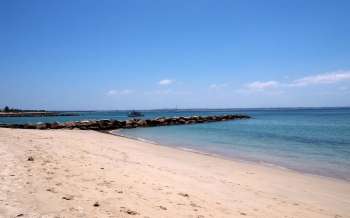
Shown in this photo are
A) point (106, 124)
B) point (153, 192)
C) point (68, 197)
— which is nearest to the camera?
point (68, 197)

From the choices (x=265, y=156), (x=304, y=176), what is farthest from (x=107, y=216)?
(x=265, y=156)

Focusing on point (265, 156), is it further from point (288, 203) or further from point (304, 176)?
point (288, 203)

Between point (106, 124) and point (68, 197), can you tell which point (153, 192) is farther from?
point (106, 124)

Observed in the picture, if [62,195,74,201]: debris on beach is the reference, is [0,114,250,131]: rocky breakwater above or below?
below

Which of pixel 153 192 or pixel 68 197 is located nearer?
pixel 68 197

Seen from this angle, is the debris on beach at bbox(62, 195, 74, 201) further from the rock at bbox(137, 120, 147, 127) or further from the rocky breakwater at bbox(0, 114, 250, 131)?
the rock at bbox(137, 120, 147, 127)

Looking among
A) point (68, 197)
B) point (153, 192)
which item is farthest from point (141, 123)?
point (68, 197)

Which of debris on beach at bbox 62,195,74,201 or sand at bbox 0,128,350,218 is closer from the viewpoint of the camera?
sand at bbox 0,128,350,218

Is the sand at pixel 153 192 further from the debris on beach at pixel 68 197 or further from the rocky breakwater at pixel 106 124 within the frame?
the rocky breakwater at pixel 106 124

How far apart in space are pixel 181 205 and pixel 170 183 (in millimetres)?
2024

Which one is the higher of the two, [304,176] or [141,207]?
[141,207]

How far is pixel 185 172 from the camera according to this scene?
10.2 meters

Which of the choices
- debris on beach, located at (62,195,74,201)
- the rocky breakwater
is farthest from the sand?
the rocky breakwater

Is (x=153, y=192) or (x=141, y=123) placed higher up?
(x=153, y=192)
